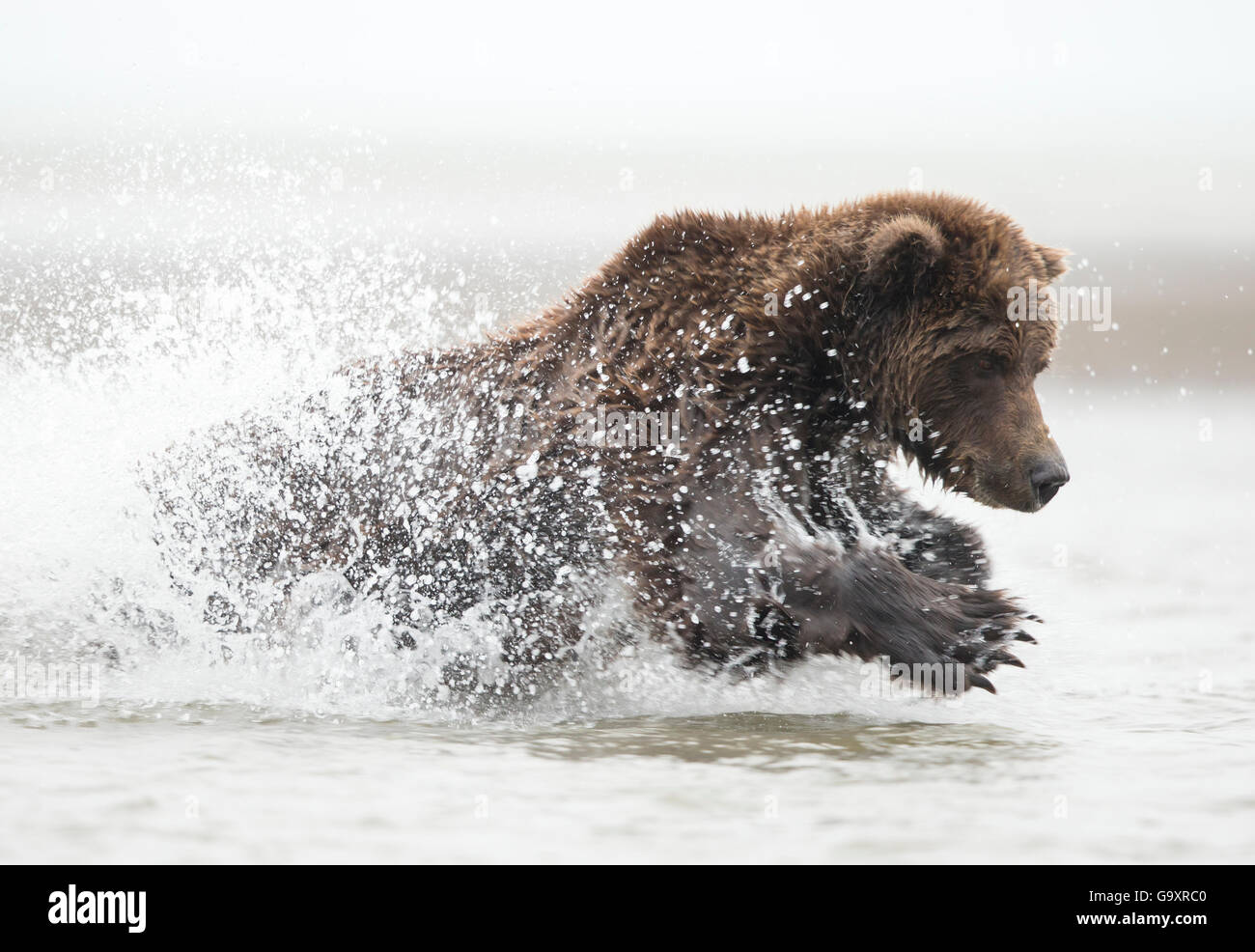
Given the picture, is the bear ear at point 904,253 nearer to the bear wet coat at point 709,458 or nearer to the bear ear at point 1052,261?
the bear wet coat at point 709,458

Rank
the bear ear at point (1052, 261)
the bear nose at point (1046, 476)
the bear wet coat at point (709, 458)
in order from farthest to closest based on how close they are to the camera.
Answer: the bear ear at point (1052, 261) → the bear nose at point (1046, 476) → the bear wet coat at point (709, 458)

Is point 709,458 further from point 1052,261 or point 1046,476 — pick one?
point 1052,261

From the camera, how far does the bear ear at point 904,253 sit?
5.52 m

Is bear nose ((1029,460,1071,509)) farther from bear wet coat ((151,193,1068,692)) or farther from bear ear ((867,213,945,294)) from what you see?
bear ear ((867,213,945,294))

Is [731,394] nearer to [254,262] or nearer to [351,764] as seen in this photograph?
[351,764]

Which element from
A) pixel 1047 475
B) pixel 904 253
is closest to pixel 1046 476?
pixel 1047 475


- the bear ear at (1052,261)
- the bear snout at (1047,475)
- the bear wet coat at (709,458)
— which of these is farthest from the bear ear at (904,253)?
the bear snout at (1047,475)

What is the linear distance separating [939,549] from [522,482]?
1907 millimetres

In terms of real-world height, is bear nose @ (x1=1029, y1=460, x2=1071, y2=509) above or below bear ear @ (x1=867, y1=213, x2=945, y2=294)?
below

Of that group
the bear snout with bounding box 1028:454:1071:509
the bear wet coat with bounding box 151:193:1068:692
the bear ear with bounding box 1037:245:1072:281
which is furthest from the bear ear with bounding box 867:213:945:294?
the bear snout with bounding box 1028:454:1071:509

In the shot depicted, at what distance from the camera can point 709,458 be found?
18.3 ft

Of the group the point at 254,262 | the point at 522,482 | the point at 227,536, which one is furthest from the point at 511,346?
the point at 254,262

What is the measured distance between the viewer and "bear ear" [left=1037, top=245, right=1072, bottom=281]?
6059 millimetres

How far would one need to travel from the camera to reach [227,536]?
20.5 ft
